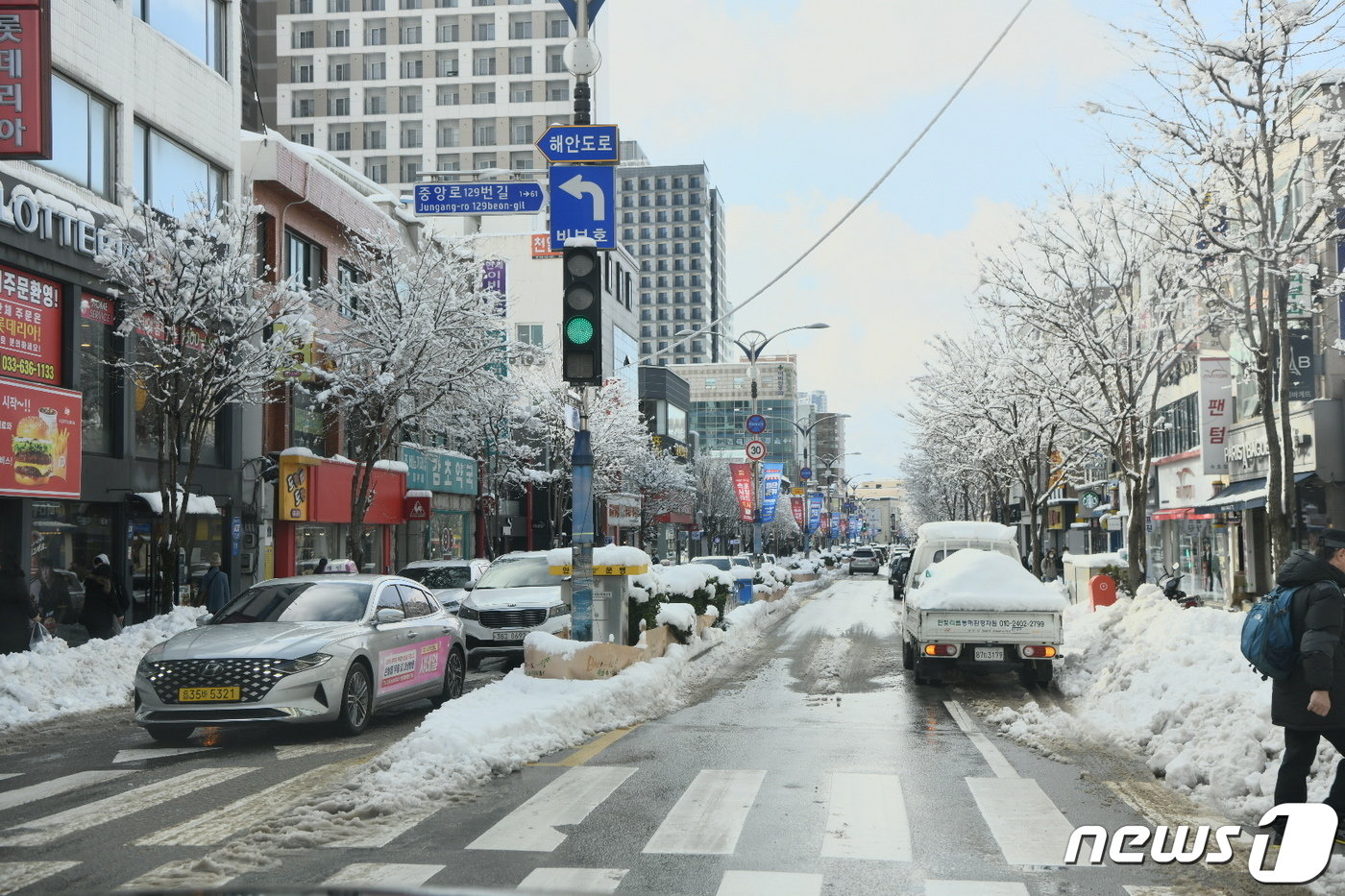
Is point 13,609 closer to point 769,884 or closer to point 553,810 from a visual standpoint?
point 553,810

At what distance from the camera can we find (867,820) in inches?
311

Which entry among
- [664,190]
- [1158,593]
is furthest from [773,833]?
[664,190]

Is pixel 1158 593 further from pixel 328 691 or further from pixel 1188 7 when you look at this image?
pixel 328 691

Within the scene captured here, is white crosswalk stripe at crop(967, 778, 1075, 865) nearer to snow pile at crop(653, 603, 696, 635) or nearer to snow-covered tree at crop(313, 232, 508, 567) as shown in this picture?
snow pile at crop(653, 603, 696, 635)

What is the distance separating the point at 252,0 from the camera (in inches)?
3305

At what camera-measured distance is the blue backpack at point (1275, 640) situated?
7016mm

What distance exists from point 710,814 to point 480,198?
46.7 ft

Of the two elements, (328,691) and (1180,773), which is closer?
(1180,773)

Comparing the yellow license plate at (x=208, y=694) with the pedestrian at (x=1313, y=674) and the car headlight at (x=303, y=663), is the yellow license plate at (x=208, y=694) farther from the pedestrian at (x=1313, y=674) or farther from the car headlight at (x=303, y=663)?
the pedestrian at (x=1313, y=674)

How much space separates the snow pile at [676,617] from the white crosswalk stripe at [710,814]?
28.8ft

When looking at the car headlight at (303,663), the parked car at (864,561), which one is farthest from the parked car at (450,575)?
the parked car at (864,561)

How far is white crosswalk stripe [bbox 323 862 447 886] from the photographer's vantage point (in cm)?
626

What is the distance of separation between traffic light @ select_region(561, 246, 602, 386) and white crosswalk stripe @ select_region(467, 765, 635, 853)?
5.13 m

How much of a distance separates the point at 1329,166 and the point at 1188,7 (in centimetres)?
248
